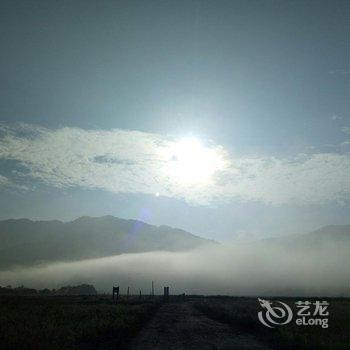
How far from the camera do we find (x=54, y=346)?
19.7 meters

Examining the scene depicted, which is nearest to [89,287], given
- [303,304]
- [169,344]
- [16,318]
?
[303,304]

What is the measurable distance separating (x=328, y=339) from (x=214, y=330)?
8171 millimetres

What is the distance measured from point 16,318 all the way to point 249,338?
18.0 m

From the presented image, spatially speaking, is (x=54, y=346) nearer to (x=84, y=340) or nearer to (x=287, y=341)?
(x=84, y=340)

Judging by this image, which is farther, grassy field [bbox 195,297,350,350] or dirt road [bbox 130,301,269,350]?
grassy field [bbox 195,297,350,350]

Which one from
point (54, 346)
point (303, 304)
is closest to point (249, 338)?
point (54, 346)

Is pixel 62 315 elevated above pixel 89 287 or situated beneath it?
situated beneath

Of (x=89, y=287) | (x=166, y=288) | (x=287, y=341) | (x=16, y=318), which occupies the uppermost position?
(x=89, y=287)

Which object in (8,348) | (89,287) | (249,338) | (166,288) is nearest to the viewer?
(8,348)

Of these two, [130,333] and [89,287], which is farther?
[89,287]

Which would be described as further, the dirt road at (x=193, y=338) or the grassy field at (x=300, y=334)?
the grassy field at (x=300, y=334)

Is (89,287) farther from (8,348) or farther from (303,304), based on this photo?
(8,348)

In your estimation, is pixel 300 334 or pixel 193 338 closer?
pixel 193 338

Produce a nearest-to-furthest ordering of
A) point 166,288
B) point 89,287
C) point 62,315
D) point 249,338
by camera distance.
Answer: point 249,338 < point 62,315 < point 166,288 < point 89,287
